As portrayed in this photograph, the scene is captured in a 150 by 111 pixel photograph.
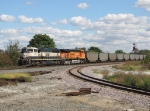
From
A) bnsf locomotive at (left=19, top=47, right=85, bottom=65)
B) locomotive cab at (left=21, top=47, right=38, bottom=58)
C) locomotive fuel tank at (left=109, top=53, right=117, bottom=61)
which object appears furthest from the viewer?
locomotive fuel tank at (left=109, top=53, right=117, bottom=61)

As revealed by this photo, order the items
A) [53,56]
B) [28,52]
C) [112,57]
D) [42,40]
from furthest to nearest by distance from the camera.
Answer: [42,40] → [112,57] → [53,56] → [28,52]

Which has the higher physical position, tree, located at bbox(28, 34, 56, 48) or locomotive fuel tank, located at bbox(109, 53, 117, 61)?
tree, located at bbox(28, 34, 56, 48)

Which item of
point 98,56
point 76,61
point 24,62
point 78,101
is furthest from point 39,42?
point 78,101

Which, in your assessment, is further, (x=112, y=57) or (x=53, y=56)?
(x=112, y=57)

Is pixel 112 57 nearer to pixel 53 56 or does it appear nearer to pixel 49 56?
pixel 53 56

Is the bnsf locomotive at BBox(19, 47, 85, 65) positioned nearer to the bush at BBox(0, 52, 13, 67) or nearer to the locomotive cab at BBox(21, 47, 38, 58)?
the locomotive cab at BBox(21, 47, 38, 58)

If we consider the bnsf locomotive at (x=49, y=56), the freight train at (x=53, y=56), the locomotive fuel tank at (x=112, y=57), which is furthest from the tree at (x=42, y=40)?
the bnsf locomotive at (x=49, y=56)

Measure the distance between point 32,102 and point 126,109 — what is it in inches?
136

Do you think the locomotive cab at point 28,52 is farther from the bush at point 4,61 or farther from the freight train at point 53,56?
the bush at point 4,61

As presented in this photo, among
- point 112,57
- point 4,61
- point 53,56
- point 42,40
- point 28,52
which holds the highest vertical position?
point 42,40

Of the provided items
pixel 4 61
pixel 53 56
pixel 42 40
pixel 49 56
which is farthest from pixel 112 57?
pixel 4 61

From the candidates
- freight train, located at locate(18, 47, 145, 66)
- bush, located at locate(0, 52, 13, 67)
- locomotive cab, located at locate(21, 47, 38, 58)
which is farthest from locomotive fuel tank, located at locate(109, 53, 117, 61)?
bush, located at locate(0, 52, 13, 67)

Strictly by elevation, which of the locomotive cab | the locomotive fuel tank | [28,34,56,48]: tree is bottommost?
the locomotive fuel tank

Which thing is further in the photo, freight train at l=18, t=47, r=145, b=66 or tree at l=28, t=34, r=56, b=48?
tree at l=28, t=34, r=56, b=48
